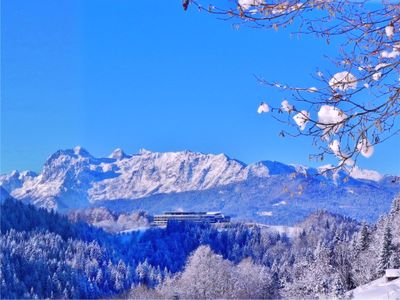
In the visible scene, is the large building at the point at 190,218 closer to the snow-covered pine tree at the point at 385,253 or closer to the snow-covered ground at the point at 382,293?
the snow-covered pine tree at the point at 385,253

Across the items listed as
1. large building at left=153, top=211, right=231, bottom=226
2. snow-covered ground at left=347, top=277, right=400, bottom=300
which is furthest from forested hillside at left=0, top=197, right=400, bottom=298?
large building at left=153, top=211, right=231, bottom=226

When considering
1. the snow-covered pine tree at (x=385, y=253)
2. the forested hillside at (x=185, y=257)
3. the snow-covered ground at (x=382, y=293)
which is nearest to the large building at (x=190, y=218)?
the forested hillside at (x=185, y=257)

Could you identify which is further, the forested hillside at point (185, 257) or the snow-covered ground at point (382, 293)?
the forested hillside at point (185, 257)

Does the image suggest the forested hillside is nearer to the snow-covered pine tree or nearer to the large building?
the snow-covered pine tree

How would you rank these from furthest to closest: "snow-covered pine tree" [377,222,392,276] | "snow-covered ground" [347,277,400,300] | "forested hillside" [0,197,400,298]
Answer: "forested hillside" [0,197,400,298]
"snow-covered pine tree" [377,222,392,276]
"snow-covered ground" [347,277,400,300]

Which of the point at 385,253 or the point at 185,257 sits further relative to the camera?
the point at 185,257

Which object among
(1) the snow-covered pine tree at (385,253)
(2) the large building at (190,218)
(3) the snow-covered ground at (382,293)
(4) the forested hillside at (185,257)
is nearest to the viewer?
(3) the snow-covered ground at (382,293)

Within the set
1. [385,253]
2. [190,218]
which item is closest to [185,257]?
[190,218]

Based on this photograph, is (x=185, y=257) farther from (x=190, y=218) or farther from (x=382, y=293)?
(x=382, y=293)

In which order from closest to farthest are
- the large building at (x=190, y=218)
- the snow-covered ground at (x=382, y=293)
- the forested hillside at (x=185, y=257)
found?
1. the snow-covered ground at (x=382, y=293)
2. the forested hillside at (x=185, y=257)
3. the large building at (x=190, y=218)

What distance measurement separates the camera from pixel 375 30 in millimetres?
2822

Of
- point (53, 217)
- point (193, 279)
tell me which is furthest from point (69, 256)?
point (193, 279)

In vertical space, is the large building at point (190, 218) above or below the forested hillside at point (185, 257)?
above

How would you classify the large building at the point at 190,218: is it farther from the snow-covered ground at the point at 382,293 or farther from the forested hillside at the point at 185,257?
the snow-covered ground at the point at 382,293
